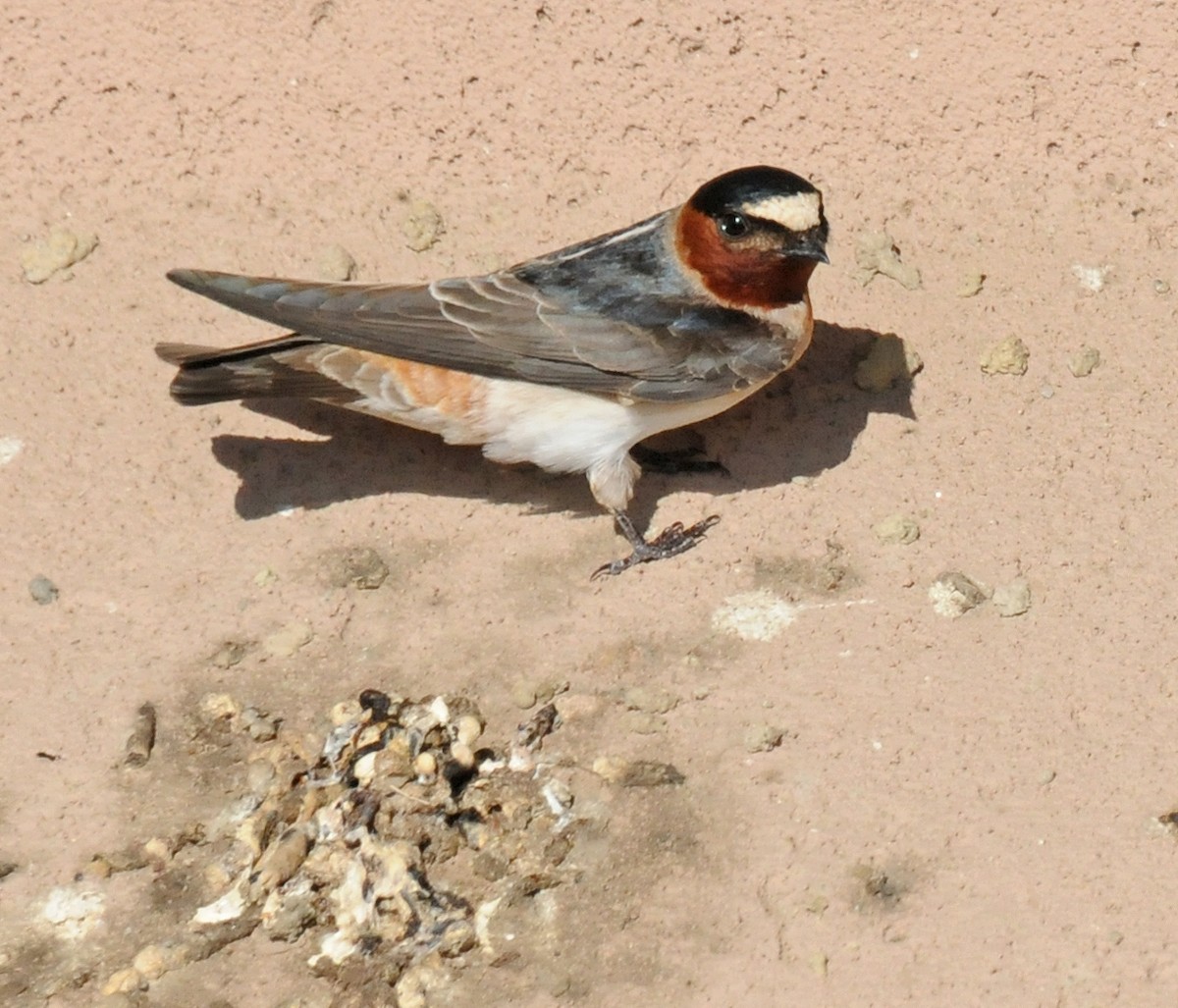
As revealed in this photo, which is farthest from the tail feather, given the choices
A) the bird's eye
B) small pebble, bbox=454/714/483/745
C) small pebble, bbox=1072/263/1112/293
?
small pebble, bbox=1072/263/1112/293

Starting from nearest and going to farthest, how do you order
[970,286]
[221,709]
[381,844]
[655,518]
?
[381,844], [221,709], [655,518], [970,286]

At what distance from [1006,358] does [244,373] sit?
2389mm

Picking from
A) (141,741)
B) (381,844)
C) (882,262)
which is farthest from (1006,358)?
(141,741)

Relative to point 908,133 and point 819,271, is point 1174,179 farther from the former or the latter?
point 819,271

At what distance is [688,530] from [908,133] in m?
1.63

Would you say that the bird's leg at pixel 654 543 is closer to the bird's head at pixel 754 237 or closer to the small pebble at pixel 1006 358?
the bird's head at pixel 754 237

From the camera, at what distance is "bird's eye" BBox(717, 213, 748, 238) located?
4309 mm

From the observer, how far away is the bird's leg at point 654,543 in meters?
4.61

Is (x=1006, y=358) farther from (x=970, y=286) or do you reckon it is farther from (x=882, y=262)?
(x=882, y=262)

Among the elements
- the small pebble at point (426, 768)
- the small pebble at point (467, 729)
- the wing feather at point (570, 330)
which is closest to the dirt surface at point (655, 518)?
the small pebble at point (467, 729)

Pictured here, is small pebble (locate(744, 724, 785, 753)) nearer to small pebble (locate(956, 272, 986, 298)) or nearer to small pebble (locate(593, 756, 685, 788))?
small pebble (locate(593, 756, 685, 788))

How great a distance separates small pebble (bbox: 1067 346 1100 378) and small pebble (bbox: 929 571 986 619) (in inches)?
34.4

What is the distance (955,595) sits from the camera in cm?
443

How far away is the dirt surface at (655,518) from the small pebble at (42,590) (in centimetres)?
4
